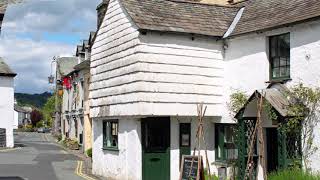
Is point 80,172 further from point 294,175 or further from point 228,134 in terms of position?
point 294,175

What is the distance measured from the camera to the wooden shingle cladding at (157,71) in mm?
17641

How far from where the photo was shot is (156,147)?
1859cm

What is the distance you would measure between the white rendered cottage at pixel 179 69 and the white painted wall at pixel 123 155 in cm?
4

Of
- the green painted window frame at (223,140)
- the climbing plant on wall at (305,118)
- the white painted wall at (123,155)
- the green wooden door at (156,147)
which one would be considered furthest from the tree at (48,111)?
the climbing plant on wall at (305,118)

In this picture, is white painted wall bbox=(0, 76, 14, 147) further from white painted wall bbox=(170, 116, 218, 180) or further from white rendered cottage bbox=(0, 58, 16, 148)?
white painted wall bbox=(170, 116, 218, 180)

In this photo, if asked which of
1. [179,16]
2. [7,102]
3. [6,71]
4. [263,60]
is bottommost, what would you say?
[7,102]

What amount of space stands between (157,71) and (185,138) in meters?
2.86

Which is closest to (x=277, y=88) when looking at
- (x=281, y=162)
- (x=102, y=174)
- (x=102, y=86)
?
(x=281, y=162)

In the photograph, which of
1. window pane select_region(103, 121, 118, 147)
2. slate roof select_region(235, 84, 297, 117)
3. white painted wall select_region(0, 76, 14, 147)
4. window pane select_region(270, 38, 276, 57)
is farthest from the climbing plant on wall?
white painted wall select_region(0, 76, 14, 147)

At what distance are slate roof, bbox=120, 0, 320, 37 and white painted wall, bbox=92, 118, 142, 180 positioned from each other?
3.65 meters

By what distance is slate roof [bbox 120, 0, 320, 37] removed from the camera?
55.7 feet

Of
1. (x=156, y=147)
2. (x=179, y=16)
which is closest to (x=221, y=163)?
(x=156, y=147)

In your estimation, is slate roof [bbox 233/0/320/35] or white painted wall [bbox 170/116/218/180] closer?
slate roof [bbox 233/0/320/35]

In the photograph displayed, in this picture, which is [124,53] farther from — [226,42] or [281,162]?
[281,162]
